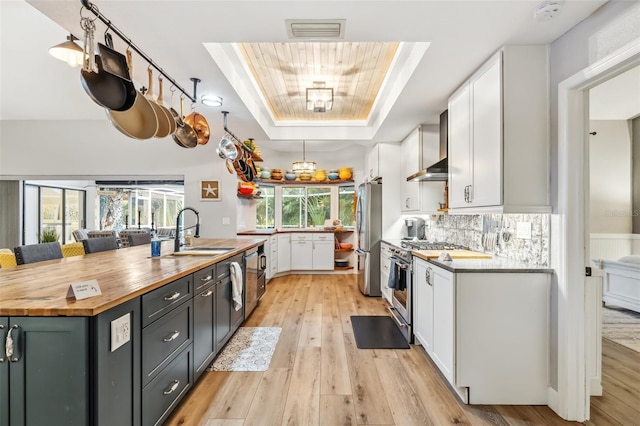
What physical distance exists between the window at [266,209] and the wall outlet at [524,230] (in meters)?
4.94

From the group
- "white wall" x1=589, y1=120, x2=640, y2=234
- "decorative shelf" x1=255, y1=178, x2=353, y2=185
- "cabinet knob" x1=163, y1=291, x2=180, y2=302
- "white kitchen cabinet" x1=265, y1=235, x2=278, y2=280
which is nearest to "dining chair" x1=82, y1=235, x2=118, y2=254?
"cabinet knob" x1=163, y1=291, x2=180, y2=302

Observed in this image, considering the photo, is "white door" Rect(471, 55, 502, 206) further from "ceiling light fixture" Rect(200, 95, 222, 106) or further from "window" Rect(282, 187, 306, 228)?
"window" Rect(282, 187, 306, 228)

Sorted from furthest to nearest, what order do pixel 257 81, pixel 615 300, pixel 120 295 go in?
pixel 615 300 → pixel 257 81 → pixel 120 295

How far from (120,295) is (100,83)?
3.80ft

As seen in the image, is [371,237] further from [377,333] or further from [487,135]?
[487,135]

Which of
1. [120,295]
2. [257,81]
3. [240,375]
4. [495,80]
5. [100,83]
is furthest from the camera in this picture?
[257,81]

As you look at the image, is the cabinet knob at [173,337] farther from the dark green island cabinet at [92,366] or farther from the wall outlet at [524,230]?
the wall outlet at [524,230]

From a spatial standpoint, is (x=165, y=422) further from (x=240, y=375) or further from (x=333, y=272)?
(x=333, y=272)

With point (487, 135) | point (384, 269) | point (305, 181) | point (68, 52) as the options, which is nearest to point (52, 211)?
point (305, 181)

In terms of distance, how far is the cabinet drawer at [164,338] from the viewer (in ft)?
4.86

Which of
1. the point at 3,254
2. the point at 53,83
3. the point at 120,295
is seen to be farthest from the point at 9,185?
the point at 120,295

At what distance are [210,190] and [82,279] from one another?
371cm

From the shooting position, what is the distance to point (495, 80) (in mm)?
2043

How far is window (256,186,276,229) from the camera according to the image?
6.49 m
